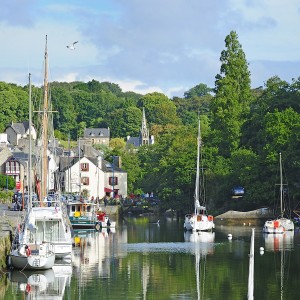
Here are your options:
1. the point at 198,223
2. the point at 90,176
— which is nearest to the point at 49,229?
the point at 198,223

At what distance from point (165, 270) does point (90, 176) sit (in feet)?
263

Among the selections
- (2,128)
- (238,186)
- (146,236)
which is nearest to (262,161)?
(238,186)

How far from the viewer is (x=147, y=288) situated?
48219 millimetres

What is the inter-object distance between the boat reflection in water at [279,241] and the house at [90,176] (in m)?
49.5

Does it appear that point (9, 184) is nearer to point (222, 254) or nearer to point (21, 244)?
point (222, 254)

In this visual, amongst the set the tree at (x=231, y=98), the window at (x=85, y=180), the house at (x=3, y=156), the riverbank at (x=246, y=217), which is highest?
the tree at (x=231, y=98)

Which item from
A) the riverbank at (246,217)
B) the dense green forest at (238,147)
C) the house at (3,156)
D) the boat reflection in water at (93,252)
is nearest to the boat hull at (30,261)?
the boat reflection in water at (93,252)

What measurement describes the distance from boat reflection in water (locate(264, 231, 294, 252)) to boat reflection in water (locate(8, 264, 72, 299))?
20.5 m

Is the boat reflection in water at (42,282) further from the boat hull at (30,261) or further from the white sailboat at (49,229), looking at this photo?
the white sailboat at (49,229)

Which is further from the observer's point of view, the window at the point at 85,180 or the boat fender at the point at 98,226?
the window at the point at 85,180

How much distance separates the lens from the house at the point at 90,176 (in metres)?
134

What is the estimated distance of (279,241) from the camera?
3017 inches

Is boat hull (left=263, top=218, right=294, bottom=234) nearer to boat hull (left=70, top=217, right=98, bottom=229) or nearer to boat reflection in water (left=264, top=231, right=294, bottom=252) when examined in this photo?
boat reflection in water (left=264, top=231, right=294, bottom=252)

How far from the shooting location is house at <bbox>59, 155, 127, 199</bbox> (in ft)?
438
